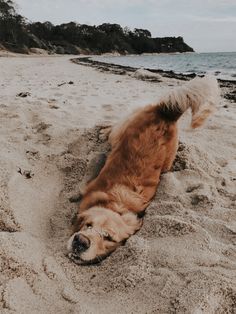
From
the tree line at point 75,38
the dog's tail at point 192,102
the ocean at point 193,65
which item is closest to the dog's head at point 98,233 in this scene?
the dog's tail at point 192,102

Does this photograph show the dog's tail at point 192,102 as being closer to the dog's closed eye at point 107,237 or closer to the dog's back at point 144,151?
the dog's back at point 144,151

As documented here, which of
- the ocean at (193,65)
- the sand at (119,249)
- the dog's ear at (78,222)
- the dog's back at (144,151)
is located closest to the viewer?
the sand at (119,249)

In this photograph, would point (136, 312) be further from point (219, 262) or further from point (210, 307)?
point (219, 262)

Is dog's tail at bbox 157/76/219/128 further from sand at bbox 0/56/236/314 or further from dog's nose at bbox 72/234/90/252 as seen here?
dog's nose at bbox 72/234/90/252

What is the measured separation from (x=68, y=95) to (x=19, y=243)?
509cm

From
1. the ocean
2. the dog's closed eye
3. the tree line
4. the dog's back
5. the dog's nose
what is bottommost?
the tree line

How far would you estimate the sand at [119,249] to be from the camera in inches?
77.9

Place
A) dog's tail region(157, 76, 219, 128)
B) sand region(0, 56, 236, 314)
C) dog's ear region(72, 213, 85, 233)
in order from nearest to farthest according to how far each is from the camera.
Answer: sand region(0, 56, 236, 314) → dog's ear region(72, 213, 85, 233) → dog's tail region(157, 76, 219, 128)

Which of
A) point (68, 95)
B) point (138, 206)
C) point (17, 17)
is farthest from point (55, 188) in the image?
point (17, 17)

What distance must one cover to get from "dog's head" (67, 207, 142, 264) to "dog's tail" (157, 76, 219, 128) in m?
1.15

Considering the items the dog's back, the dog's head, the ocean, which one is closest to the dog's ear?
the dog's head

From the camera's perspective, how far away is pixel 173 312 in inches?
72.6

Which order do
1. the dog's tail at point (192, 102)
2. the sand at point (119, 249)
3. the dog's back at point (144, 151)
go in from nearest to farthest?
the sand at point (119, 249) → the dog's back at point (144, 151) → the dog's tail at point (192, 102)

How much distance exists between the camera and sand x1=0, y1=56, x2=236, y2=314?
6.49 ft
